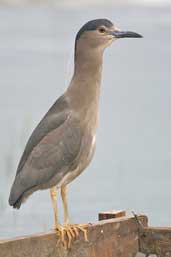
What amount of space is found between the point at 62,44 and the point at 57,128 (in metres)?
4.65

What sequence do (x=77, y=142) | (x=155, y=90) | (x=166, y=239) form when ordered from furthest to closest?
(x=155, y=90), (x=77, y=142), (x=166, y=239)

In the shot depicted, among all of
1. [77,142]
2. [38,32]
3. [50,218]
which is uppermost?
[38,32]

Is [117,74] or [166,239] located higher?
[117,74]

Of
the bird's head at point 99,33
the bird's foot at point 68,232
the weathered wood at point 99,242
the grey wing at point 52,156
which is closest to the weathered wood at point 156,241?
the weathered wood at point 99,242

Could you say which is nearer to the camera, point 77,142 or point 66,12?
point 77,142

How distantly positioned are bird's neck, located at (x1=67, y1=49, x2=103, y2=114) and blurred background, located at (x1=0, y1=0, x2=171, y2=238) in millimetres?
1666

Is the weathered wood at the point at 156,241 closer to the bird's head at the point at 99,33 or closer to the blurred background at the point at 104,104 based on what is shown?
the bird's head at the point at 99,33

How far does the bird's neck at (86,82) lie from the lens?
3816 millimetres

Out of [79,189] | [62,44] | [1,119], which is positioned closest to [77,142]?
[79,189]

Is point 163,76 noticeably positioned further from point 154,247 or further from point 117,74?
point 154,247

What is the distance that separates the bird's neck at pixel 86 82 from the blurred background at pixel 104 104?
1666 millimetres

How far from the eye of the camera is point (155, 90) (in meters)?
7.82

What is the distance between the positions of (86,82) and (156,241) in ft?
2.50

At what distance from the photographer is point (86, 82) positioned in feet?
12.7
